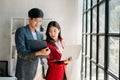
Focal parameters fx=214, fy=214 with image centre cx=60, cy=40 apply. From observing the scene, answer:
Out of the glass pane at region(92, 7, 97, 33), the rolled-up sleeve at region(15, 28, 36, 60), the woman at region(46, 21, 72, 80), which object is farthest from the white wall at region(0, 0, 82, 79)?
the rolled-up sleeve at region(15, 28, 36, 60)

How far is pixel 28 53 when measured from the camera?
204 centimetres

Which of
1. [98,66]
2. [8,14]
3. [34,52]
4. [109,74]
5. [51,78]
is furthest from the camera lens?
[8,14]

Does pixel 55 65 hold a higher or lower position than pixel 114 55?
lower

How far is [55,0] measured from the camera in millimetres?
4320

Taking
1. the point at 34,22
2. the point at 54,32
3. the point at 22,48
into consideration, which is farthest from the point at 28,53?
the point at 54,32

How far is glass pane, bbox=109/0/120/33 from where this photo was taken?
2.03 meters

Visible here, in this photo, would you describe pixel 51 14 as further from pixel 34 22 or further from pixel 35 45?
pixel 35 45

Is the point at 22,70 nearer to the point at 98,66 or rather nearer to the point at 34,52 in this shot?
the point at 34,52

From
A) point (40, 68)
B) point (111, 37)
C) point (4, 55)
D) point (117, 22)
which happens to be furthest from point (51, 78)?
point (4, 55)

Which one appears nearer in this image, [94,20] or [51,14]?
[94,20]

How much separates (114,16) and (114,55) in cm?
39

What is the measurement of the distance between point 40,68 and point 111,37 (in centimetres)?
81

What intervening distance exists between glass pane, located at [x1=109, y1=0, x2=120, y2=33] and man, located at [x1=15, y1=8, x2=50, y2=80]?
0.69 metres

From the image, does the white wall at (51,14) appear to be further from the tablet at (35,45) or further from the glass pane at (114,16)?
the tablet at (35,45)
